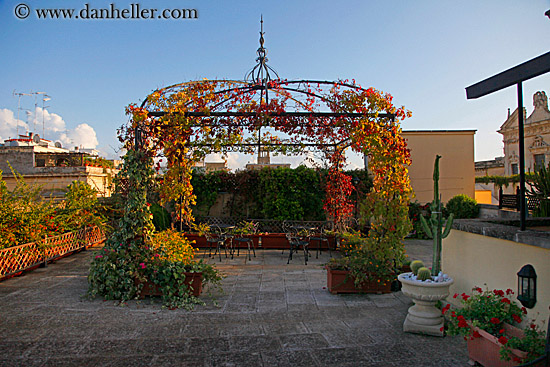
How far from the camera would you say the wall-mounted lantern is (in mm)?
2631

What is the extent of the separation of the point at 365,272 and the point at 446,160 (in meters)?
8.31

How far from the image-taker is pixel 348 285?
4.74 metres

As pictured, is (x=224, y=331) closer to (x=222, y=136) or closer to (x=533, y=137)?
(x=222, y=136)

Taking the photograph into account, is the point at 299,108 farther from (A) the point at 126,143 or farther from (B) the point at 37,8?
(B) the point at 37,8

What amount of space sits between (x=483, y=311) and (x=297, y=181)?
7.07 m

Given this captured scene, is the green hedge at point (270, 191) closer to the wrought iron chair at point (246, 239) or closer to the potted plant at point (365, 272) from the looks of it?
the wrought iron chair at point (246, 239)

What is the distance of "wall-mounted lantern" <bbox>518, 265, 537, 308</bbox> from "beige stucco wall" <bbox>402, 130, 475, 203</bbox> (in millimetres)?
9185

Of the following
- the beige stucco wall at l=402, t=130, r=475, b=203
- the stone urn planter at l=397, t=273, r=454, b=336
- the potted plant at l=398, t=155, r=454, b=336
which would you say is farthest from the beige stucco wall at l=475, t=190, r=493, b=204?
the stone urn planter at l=397, t=273, r=454, b=336

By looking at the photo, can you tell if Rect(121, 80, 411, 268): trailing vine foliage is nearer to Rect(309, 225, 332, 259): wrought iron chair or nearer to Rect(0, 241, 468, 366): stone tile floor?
Rect(0, 241, 468, 366): stone tile floor

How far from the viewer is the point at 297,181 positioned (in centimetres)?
970

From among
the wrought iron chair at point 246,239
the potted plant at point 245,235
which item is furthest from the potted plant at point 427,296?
the potted plant at point 245,235

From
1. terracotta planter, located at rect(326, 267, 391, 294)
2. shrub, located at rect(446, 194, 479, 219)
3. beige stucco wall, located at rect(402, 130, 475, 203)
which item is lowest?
terracotta planter, located at rect(326, 267, 391, 294)

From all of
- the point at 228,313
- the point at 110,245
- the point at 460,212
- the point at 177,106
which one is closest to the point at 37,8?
the point at 177,106

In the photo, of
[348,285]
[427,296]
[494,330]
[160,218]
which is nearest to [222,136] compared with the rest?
[348,285]
